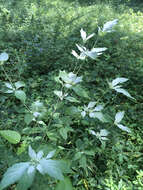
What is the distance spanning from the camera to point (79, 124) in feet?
6.17

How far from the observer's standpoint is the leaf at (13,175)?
1.85 ft

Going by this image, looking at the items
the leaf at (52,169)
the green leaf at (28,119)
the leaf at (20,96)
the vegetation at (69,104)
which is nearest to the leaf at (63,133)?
the vegetation at (69,104)

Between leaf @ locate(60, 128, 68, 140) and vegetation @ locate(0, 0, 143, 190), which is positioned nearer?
vegetation @ locate(0, 0, 143, 190)

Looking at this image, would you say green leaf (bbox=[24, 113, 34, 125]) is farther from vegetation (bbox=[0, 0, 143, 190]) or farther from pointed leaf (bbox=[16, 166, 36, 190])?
pointed leaf (bbox=[16, 166, 36, 190])

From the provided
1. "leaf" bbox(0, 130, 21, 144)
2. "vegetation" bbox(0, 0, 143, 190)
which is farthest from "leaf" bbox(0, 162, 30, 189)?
"leaf" bbox(0, 130, 21, 144)

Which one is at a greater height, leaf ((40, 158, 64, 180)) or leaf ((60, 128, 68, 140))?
leaf ((40, 158, 64, 180))

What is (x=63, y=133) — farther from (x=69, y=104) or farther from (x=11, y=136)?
(x=69, y=104)

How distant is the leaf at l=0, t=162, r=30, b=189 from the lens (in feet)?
1.85

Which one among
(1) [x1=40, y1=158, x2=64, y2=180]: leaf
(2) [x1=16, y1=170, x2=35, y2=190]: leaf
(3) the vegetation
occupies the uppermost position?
(1) [x1=40, y1=158, x2=64, y2=180]: leaf

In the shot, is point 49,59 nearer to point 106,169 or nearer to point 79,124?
point 79,124

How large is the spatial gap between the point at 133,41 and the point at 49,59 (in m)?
1.71

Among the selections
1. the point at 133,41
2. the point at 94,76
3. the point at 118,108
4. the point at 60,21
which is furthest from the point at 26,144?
the point at 60,21

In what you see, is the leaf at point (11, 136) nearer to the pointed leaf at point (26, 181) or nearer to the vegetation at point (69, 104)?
the vegetation at point (69, 104)

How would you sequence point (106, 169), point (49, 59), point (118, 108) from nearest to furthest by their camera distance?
point (106, 169) < point (118, 108) < point (49, 59)
